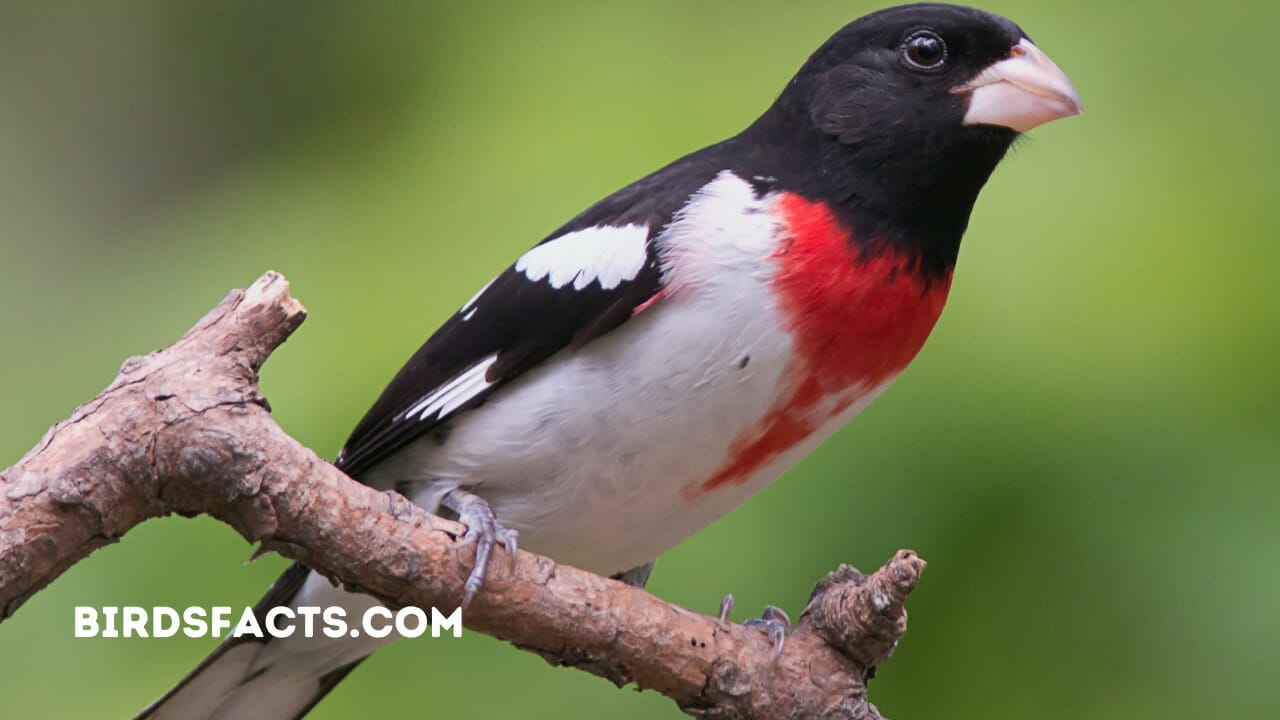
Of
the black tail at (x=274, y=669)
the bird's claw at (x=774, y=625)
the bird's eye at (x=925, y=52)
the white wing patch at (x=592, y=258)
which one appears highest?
the bird's eye at (x=925, y=52)

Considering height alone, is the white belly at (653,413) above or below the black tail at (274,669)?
above

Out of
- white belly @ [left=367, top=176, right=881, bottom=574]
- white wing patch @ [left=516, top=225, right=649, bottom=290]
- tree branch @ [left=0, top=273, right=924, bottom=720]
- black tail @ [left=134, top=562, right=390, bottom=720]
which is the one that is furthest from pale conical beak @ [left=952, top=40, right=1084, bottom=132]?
black tail @ [left=134, top=562, right=390, bottom=720]

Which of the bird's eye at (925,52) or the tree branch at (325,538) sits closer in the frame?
the tree branch at (325,538)

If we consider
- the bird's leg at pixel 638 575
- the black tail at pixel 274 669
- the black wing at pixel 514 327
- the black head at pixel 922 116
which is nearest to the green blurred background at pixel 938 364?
the bird's leg at pixel 638 575

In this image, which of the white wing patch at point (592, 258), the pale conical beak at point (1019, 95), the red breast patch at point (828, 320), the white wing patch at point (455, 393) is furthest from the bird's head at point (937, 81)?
the white wing patch at point (455, 393)

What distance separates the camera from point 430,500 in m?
2.45

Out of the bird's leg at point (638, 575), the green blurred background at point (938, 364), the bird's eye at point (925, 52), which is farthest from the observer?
the bird's leg at point (638, 575)

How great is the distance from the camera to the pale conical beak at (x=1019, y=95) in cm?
237

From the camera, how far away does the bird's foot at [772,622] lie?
2193 millimetres

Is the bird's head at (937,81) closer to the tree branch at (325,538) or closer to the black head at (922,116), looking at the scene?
the black head at (922,116)

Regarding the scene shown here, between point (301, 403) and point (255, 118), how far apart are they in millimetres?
1677

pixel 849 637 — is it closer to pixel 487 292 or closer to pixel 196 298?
pixel 487 292

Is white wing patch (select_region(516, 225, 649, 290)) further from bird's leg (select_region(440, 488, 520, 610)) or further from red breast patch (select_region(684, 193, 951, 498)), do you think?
bird's leg (select_region(440, 488, 520, 610))

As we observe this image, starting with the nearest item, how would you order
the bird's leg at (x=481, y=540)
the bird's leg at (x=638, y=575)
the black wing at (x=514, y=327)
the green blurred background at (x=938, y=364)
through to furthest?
1. the bird's leg at (x=481, y=540)
2. the black wing at (x=514, y=327)
3. the green blurred background at (x=938, y=364)
4. the bird's leg at (x=638, y=575)
